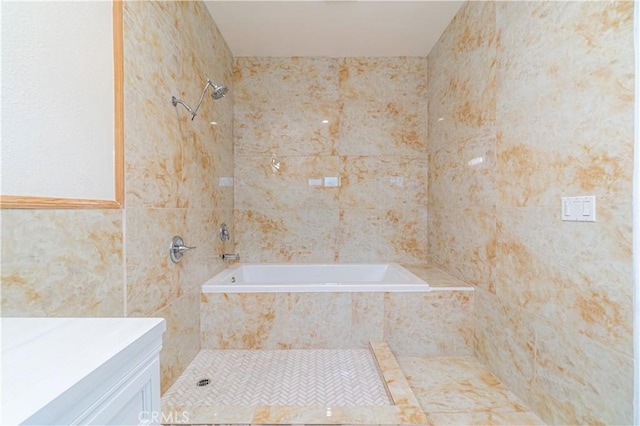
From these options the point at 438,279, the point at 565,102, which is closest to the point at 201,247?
the point at 438,279

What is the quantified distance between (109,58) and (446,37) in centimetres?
256

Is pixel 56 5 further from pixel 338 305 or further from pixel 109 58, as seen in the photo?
pixel 338 305

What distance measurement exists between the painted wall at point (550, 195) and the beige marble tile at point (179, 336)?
6.00 ft

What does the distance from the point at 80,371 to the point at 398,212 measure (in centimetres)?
300

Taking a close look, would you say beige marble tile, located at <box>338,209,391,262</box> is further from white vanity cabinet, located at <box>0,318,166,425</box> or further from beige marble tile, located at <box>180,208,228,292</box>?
white vanity cabinet, located at <box>0,318,166,425</box>

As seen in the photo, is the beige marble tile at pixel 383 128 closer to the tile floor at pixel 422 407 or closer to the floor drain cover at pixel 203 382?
the tile floor at pixel 422 407

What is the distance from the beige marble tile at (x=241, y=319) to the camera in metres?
2.13

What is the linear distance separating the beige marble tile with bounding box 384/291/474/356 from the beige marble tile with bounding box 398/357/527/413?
0.07 m

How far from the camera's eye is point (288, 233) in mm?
3215

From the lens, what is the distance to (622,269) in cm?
108

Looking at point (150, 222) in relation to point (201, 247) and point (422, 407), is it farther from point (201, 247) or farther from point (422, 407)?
point (422, 407)

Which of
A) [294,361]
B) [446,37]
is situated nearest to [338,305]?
[294,361]

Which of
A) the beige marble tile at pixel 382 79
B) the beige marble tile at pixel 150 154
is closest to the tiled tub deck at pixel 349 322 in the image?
the beige marble tile at pixel 150 154

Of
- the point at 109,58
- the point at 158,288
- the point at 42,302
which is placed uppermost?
the point at 109,58
